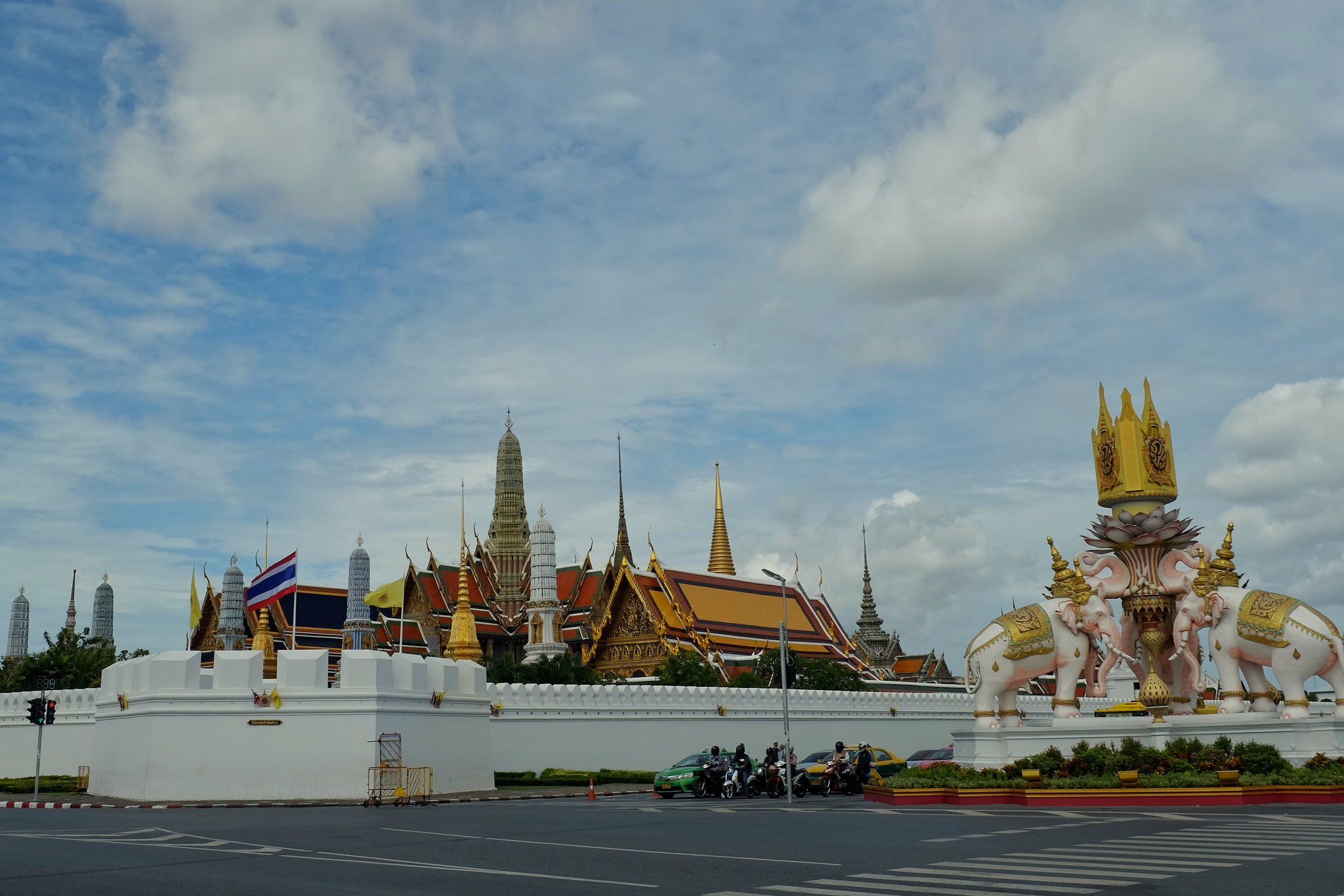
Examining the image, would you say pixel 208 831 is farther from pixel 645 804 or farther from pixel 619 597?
pixel 619 597

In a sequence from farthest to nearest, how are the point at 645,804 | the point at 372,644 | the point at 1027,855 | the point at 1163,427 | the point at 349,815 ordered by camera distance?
the point at 372,644 → the point at 1163,427 → the point at 645,804 → the point at 349,815 → the point at 1027,855

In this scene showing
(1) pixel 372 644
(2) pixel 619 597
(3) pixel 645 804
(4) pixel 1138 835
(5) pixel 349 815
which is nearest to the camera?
(4) pixel 1138 835

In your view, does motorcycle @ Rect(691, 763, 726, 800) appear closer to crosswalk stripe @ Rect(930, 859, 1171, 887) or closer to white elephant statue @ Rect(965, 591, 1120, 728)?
white elephant statue @ Rect(965, 591, 1120, 728)

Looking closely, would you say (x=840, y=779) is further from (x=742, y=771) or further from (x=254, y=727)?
(x=254, y=727)

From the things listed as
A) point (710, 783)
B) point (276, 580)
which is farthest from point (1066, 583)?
point (276, 580)

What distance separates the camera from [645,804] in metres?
22.5

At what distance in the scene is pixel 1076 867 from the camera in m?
10.4

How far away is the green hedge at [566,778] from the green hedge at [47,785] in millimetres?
10012

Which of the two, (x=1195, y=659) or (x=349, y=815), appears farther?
(x=1195, y=659)

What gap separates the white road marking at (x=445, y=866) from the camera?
9.88 m

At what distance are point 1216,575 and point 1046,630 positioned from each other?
3370 mm

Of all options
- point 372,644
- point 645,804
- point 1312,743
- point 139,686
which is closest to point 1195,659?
point 1312,743

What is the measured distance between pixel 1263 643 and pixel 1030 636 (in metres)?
3.97

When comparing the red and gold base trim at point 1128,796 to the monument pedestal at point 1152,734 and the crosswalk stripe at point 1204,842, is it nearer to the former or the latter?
the monument pedestal at point 1152,734
